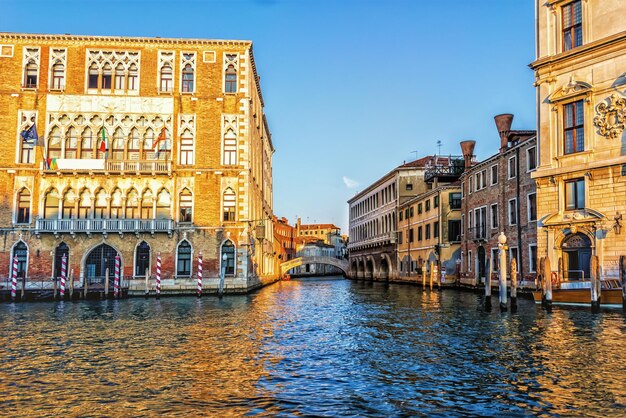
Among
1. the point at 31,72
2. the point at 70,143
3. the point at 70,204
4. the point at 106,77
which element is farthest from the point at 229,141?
the point at 31,72

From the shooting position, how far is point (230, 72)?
30609 mm

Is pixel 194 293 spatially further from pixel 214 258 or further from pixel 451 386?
pixel 451 386

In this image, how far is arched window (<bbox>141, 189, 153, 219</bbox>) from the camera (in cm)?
2967

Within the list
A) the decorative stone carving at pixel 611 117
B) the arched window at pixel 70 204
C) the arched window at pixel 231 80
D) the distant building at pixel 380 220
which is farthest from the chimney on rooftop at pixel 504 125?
the arched window at pixel 70 204

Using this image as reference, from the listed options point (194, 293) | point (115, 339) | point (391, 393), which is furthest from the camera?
point (194, 293)

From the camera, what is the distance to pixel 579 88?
2175 centimetres

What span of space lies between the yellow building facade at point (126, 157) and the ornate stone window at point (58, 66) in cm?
5

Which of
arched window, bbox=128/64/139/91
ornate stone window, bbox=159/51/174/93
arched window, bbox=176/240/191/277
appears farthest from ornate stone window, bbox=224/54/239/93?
arched window, bbox=176/240/191/277

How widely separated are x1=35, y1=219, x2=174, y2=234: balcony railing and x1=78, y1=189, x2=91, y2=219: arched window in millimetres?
624

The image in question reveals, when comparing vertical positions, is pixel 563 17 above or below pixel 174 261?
above

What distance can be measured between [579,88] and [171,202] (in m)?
20.1

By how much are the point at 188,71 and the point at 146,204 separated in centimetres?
764

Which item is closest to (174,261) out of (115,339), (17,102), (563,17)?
(17,102)

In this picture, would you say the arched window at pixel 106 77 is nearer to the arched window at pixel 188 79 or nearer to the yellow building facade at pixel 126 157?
the yellow building facade at pixel 126 157
